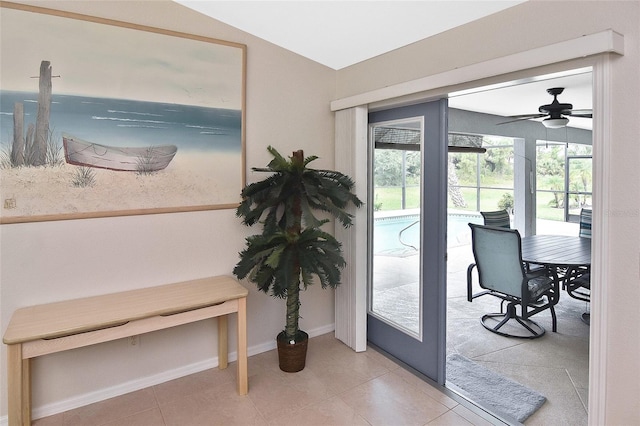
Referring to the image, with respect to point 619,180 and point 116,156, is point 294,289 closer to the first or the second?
point 116,156

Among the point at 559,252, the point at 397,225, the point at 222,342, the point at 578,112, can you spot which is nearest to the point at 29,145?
the point at 222,342

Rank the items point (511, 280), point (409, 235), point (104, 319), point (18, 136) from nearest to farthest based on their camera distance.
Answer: point (104, 319) → point (18, 136) → point (409, 235) → point (511, 280)

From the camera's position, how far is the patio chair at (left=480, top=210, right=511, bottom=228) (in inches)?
178

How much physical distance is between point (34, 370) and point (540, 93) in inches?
206

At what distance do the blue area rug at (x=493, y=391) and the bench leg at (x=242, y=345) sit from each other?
1447mm

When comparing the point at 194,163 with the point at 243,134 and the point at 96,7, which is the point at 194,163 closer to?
the point at 243,134

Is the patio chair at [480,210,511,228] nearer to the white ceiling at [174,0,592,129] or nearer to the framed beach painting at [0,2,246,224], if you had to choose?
the white ceiling at [174,0,592,129]

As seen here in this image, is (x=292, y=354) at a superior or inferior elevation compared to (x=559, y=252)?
inferior

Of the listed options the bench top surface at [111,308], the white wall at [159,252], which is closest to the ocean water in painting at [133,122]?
the white wall at [159,252]

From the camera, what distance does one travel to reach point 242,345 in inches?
99.9

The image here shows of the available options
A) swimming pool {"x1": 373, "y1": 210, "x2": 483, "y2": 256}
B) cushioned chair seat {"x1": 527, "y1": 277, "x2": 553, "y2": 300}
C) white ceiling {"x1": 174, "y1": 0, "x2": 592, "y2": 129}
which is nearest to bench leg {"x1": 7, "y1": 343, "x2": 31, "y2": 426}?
white ceiling {"x1": 174, "y1": 0, "x2": 592, "y2": 129}

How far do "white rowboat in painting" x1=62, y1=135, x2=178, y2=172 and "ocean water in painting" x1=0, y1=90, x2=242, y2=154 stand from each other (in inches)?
1.2

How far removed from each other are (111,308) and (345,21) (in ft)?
7.68

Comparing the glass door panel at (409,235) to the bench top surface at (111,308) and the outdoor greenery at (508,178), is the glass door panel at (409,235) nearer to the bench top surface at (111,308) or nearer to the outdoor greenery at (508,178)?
the bench top surface at (111,308)
